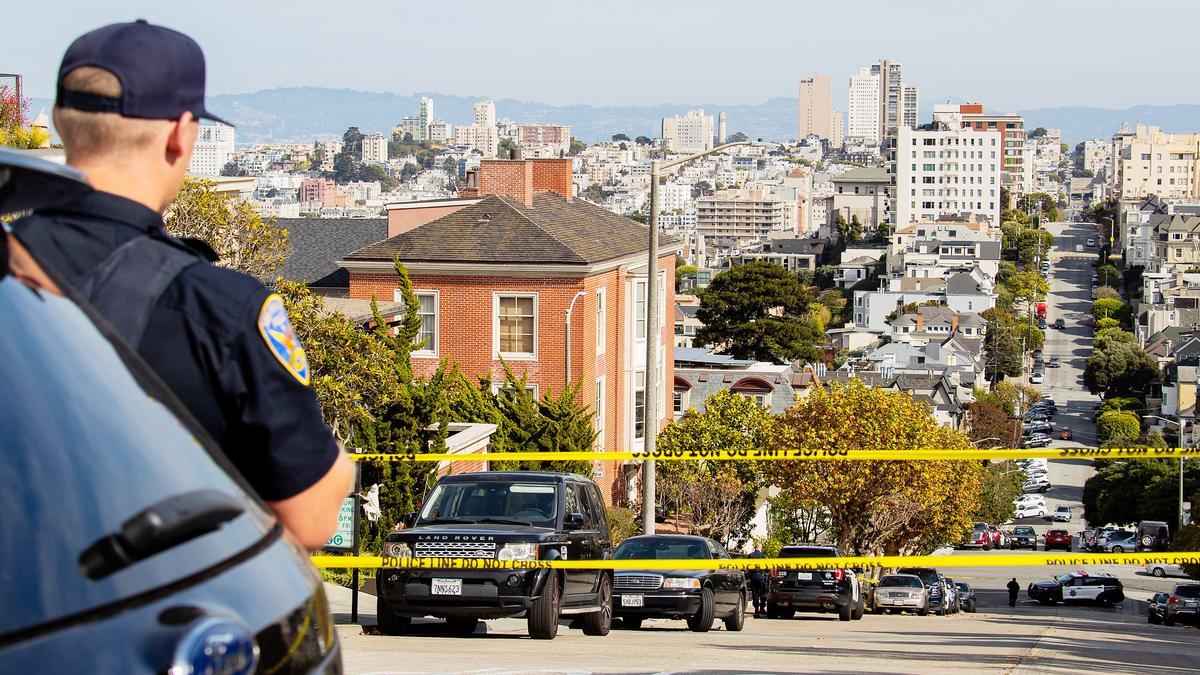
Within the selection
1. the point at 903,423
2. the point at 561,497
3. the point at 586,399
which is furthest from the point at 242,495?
the point at 903,423

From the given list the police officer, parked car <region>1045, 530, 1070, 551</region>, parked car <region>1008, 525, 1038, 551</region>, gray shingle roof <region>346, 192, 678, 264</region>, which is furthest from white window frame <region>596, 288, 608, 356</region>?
parked car <region>1008, 525, 1038, 551</region>

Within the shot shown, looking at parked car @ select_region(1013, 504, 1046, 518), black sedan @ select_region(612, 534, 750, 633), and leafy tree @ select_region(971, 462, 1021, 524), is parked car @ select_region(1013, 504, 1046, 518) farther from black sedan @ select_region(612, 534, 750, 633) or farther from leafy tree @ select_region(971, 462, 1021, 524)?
black sedan @ select_region(612, 534, 750, 633)

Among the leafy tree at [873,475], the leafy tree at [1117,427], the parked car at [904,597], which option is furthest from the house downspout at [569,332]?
the leafy tree at [1117,427]

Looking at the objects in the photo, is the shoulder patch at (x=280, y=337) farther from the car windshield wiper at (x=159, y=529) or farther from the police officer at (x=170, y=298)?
the car windshield wiper at (x=159, y=529)

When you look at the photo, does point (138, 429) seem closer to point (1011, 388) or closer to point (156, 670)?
point (156, 670)

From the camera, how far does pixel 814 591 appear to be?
2198 centimetres

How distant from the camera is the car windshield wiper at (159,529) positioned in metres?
2.22

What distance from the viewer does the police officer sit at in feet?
10.7

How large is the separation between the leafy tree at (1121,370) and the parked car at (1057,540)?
101m

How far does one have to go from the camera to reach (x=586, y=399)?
43.2 m

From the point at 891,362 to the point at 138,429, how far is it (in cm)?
16835

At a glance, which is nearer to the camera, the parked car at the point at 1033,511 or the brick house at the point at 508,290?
the brick house at the point at 508,290

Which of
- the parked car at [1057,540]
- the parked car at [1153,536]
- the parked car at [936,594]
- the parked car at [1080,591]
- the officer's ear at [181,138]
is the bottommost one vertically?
the parked car at [1057,540]

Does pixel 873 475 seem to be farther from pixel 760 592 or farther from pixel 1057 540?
pixel 1057 540
